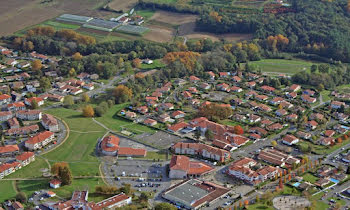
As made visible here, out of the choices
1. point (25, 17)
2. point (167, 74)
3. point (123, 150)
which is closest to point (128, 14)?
point (25, 17)

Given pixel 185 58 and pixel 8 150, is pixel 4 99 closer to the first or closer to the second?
pixel 8 150

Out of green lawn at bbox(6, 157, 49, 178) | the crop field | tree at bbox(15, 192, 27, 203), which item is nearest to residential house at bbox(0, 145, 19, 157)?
green lawn at bbox(6, 157, 49, 178)

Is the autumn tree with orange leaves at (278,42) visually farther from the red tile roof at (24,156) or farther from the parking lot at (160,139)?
the red tile roof at (24,156)

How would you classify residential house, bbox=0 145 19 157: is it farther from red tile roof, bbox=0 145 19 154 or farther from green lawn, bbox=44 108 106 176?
green lawn, bbox=44 108 106 176

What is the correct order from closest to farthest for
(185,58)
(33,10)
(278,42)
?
(185,58) < (278,42) < (33,10)

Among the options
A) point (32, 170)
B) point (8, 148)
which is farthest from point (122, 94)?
point (32, 170)

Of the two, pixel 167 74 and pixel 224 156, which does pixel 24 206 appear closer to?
pixel 224 156
